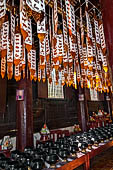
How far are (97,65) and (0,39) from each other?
12.5 feet

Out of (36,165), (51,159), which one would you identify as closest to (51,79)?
(51,159)

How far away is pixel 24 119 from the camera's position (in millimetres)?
4848

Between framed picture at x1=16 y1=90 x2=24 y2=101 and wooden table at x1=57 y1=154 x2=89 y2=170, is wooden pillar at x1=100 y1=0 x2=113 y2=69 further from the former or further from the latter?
framed picture at x1=16 y1=90 x2=24 y2=101

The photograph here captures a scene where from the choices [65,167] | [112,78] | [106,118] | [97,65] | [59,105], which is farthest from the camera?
[106,118]

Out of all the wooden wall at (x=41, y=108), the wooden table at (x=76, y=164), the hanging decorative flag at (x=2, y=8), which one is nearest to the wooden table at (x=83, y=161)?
the wooden table at (x=76, y=164)

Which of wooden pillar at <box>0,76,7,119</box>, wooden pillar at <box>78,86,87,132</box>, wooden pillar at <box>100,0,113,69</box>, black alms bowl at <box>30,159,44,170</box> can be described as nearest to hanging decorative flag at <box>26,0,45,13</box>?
wooden pillar at <box>100,0,113,69</box>

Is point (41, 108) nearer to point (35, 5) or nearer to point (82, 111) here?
point (82, 111)

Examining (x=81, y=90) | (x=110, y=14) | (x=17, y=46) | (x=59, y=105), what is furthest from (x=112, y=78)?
(x=81, y=90)

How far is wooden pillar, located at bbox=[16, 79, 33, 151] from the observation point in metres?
4.73

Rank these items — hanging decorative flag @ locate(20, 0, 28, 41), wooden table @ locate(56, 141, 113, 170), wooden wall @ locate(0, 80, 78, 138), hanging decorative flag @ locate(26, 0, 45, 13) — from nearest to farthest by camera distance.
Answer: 1. hanging decorative flag @ locate(26, 0, 45, 13)
2. hanging decorative flag @ locate(20, 0, 28, 41)
3. wooden table @ locate(56, 141, 113, 170)
4. wooden wall @ locate(0, 80, 78, 138)

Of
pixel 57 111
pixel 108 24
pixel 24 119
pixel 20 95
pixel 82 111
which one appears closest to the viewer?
pixel 108 24

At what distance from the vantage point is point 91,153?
116 inches

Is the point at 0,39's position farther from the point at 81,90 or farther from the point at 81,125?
the point at 81,125

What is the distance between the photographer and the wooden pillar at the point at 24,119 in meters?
4.73
